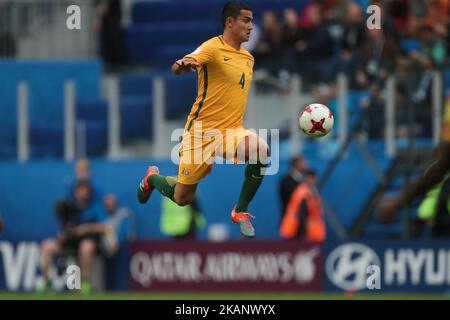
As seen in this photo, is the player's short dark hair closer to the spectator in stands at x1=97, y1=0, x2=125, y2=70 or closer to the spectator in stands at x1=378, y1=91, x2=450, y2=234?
the spectator in stands at x1=378, y1=91, x2=450, y2=234

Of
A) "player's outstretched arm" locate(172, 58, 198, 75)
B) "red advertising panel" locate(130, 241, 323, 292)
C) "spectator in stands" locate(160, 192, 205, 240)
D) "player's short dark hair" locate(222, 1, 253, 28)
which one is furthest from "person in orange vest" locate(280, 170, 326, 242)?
"player's outstretched arm" locate(172, 58, 198, 75)

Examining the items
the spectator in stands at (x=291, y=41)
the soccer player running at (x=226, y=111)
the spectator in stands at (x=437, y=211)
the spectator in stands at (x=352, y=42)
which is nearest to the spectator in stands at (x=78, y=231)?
the spectator in stands at (x=291, y=41)

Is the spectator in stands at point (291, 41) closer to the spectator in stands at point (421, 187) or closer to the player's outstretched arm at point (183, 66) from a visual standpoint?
the spectator in stands at point (421, 187)

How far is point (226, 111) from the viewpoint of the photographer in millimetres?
13914

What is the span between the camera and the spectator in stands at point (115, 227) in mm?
21766

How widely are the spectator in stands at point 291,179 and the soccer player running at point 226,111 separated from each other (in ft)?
23.8

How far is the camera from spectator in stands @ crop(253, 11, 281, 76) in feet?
72.0

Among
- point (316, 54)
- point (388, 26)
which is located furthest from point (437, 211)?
point (316, 54)

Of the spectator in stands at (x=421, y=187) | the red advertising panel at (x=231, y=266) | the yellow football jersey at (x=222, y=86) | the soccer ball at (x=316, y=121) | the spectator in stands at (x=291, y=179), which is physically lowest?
the red advertising panel at (x=231, y=266)

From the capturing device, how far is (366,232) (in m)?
22.6

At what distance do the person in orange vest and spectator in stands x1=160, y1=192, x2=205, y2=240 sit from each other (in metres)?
1.31

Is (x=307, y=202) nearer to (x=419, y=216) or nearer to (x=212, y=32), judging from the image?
(x=419, y=216)

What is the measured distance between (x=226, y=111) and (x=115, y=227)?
27.9ft

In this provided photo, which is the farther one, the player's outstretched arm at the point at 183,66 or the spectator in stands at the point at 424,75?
the spectator in stands at the point at 424,75
